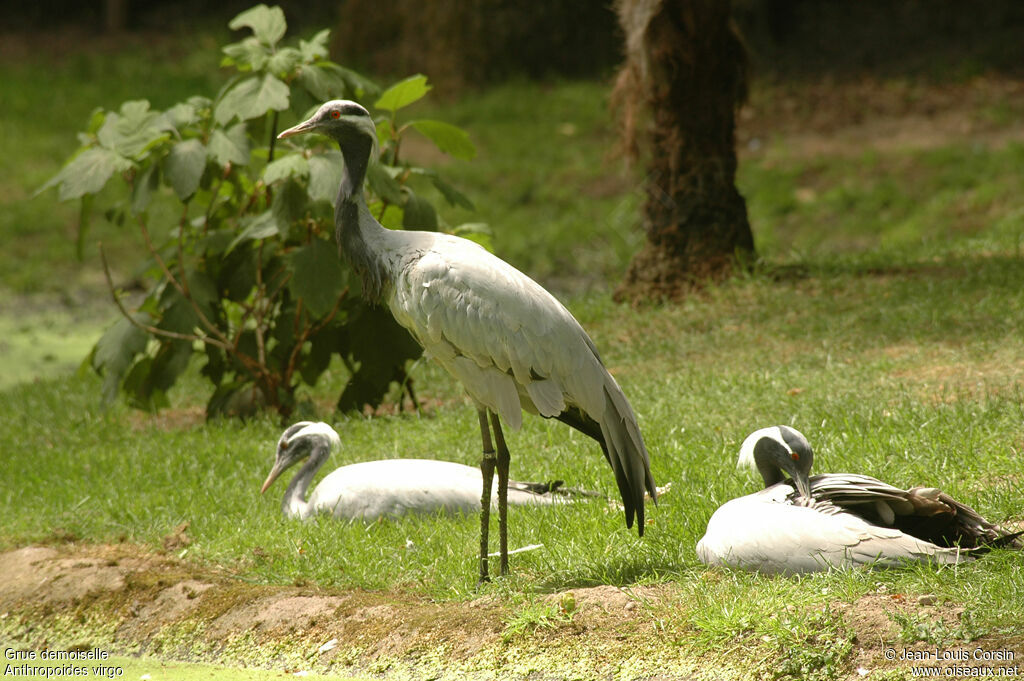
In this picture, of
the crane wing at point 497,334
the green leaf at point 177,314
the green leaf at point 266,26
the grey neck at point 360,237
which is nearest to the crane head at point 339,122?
the grey neck at point 360,237

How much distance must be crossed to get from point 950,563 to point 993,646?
18.7 inches

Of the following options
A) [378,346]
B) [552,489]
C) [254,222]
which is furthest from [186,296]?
[552,489]

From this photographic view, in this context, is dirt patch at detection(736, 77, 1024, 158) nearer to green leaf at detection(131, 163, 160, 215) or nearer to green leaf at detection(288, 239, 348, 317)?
green leaf at detection(288, 239, 348, 317)

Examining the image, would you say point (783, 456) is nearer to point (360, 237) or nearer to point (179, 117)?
point (360, 237)

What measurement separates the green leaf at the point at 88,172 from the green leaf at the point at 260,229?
67cm

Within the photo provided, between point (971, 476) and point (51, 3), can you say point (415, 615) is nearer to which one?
point (971, 476)

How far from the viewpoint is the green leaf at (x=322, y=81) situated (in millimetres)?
6223

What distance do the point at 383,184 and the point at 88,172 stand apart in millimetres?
1533

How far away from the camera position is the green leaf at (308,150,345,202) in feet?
19.2

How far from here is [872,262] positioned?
27.8ft

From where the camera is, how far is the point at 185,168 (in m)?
6.06

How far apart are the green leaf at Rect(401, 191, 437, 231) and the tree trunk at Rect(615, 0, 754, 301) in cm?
245

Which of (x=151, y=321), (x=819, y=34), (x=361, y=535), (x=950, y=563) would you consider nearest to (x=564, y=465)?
(x=361, y=535)

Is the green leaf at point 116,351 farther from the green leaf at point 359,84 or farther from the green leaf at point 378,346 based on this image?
the green leaf at point 359,84
